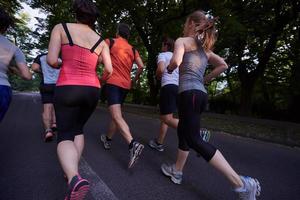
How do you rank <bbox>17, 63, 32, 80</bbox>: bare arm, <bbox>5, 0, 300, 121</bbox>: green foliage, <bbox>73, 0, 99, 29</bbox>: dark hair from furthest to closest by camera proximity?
1. <bbox>5, 0, 300, 121</bbox>: green foliage
2. <bbox>17, 63, 32, 80</bbox>: bare arm
3. <bbox>73, 0, 99, 29</bbox>: dark hair

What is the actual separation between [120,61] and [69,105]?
6.74 ft

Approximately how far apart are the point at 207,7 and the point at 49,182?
41.6 ft

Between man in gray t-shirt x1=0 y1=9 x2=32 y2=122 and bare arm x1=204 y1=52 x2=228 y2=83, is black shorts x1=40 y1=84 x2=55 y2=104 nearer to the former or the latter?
man in gray t-shirt x1=0 y1=9 x2=32 y2=122

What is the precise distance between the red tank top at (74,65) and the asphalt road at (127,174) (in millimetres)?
1174

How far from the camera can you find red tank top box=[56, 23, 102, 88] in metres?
2.63

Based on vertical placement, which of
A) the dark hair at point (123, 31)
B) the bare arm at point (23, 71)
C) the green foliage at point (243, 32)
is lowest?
the bare arm at point (23, 71)

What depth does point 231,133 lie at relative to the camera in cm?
909

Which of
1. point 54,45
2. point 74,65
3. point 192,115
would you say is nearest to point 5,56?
point 54,45

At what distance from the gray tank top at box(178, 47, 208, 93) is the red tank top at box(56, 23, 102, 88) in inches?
40.6

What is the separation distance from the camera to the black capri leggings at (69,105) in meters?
2.60

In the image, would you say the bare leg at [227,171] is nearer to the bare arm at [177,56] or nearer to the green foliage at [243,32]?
the bare arm at [177,56]

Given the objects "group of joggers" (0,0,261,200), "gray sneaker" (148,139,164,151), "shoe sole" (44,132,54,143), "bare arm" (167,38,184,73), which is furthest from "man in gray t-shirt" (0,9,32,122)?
"gray sneaker" (148,139,164,151)

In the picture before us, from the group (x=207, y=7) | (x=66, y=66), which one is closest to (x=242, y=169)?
(x=66, y=66)

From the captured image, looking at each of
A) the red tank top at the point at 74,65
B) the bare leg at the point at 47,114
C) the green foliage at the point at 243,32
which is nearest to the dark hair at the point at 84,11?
the red tank top at the point at 74,65
